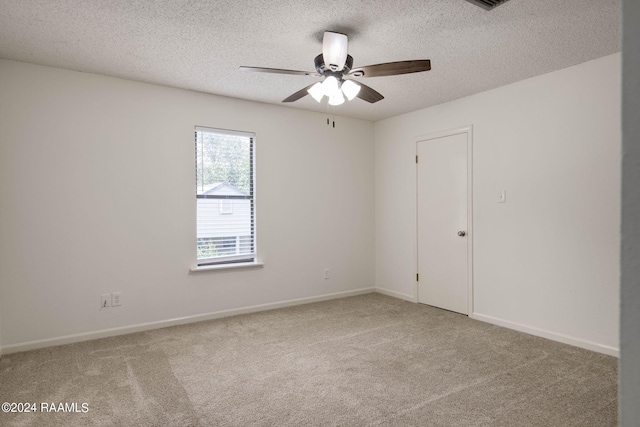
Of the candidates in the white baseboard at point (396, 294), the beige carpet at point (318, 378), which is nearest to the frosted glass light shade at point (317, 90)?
the beige carpet at point (318, 378)

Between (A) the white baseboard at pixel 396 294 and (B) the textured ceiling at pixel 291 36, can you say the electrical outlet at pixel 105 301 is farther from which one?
(A) the white baseboard at pixel 396 294

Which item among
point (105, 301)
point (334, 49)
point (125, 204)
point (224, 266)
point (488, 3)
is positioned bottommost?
point (105, 301)

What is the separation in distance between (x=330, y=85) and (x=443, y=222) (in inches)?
101

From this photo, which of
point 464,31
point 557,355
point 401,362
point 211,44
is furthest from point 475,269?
point 211,44

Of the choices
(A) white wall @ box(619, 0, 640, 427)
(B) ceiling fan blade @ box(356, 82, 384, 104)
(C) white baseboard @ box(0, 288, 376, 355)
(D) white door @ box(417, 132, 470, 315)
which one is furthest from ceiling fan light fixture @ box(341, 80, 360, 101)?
(C) white baseboard @ box(0, 288, 376, 355)

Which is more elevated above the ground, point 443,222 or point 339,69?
point 339,69

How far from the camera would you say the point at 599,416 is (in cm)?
216

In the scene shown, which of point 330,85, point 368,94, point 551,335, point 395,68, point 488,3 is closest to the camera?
point 488,3

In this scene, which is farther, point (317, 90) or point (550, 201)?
point (550, 201)

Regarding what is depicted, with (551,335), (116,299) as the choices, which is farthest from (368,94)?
(116,299)

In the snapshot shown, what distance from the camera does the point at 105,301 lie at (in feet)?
11.6

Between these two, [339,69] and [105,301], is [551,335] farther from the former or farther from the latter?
[105,301]

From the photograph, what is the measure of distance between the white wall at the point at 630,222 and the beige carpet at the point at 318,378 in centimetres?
190

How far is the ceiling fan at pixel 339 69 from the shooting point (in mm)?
2410
